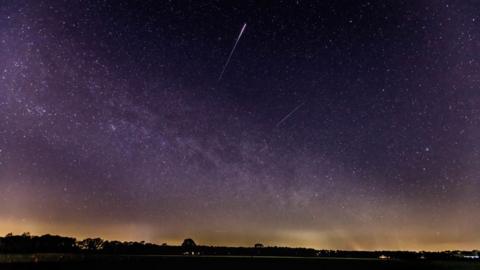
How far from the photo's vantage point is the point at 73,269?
7675 cm

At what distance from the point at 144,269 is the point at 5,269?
72.8ft

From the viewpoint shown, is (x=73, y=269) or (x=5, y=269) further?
(x=73, y=269)

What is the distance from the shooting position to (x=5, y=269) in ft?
226

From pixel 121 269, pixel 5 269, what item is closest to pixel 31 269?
pixel 5 269

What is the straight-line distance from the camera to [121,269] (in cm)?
7506

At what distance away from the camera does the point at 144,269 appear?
3110 inches

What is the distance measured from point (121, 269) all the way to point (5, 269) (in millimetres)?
17698

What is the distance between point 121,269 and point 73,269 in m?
8.98

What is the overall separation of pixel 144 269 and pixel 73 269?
1210 cm

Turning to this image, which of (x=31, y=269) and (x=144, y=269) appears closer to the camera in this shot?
(x=31, y=269)

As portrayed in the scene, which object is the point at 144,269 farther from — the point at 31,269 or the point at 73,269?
the point at 31,269

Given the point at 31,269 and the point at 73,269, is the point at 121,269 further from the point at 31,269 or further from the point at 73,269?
the point at 31,269

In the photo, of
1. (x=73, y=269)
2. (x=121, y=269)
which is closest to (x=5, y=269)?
(x=73, y=269)

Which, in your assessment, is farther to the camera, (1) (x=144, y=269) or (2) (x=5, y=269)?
(1) (x=144, y=269)
